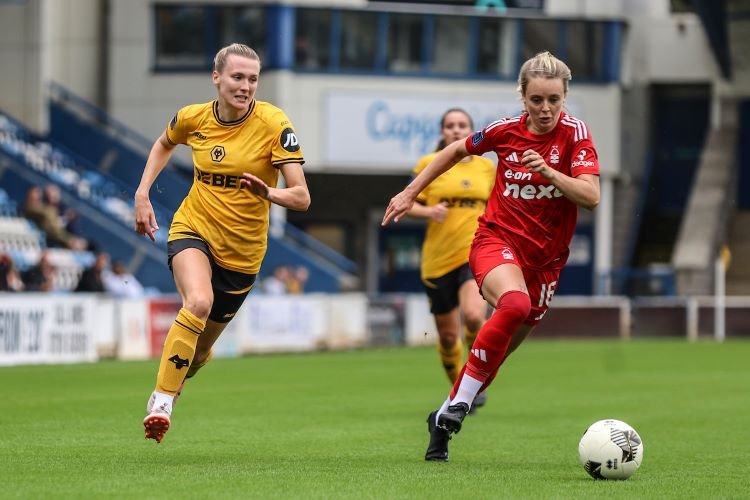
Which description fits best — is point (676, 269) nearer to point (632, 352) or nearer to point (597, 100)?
point (597, 100)

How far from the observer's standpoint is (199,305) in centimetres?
931

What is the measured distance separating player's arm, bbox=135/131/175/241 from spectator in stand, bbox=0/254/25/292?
1529 centimetres

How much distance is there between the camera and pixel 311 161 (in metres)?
38.6

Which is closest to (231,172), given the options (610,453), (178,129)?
(178,129)

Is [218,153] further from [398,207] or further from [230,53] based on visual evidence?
[398,207]

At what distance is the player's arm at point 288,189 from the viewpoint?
8.81 m

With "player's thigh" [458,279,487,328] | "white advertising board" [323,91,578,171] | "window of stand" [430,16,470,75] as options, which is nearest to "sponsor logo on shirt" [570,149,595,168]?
"player's thigh" [458,279,487,328]

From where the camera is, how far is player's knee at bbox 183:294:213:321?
9.31 m

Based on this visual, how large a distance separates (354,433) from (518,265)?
2.75m

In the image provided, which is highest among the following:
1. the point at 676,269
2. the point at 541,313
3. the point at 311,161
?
the point at 541,313

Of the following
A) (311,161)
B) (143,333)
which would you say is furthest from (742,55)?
(143,333)

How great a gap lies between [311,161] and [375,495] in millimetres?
31225

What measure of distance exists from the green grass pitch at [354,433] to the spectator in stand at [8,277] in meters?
3.53

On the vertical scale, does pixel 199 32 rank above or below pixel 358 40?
above
